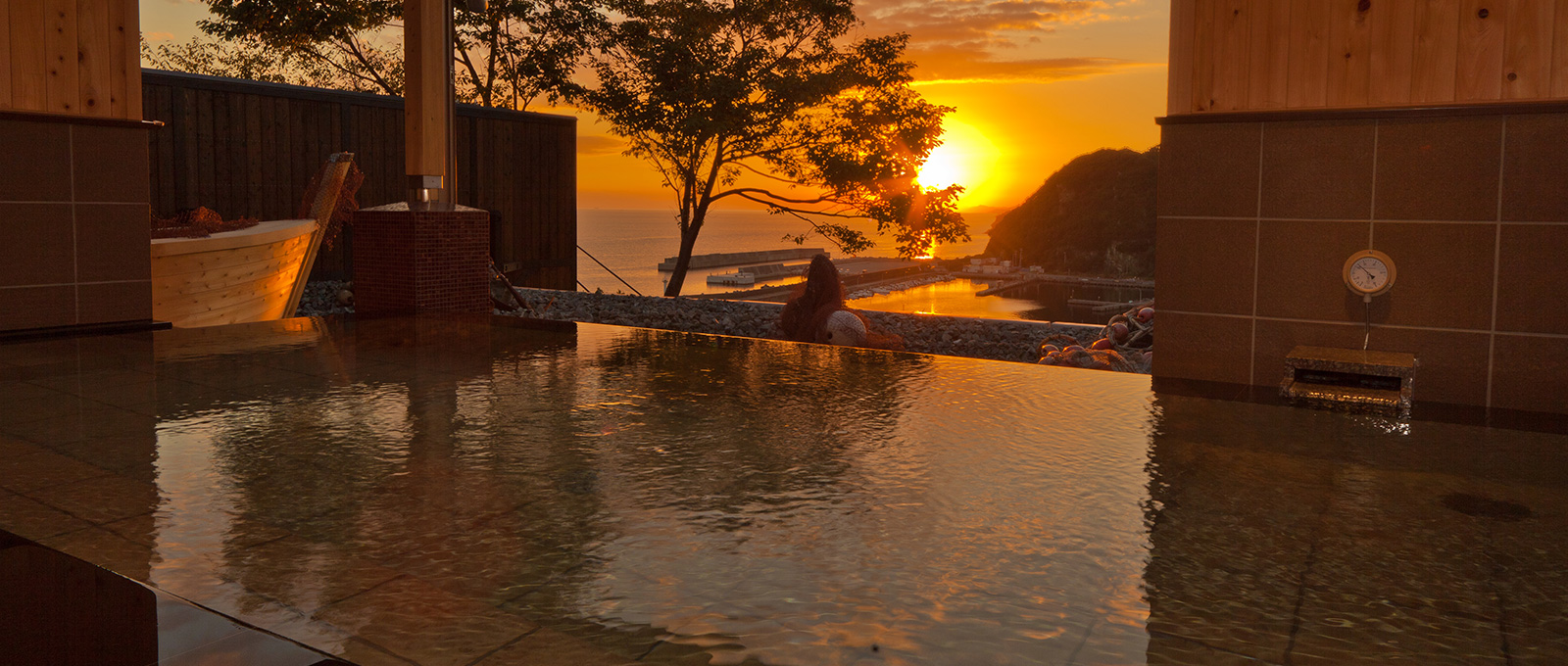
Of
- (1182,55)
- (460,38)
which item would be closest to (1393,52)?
(1182,55)

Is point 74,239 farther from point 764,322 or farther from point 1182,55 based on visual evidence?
point 764,322

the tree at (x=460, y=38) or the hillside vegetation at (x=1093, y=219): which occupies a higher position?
the tree at (x=460, y=38)

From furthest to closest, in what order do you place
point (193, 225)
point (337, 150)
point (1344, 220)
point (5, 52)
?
point (337, 150) < point (193, 225) < point (5, 52) < point (1344, 220)

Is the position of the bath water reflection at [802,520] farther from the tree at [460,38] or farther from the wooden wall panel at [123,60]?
the tree at [460,38]

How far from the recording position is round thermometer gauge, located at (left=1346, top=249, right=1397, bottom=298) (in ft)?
13.1

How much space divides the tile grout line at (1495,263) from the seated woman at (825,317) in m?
5.70

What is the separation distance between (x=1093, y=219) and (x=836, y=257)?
25751mm

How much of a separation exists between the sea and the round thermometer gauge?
10426 millimetres

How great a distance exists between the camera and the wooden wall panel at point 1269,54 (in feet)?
13.7

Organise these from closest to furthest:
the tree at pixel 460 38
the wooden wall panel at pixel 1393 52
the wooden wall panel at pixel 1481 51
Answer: the wooden wall panel at pixel 1481 51
the wooden wall panel at pixel 1393 52
the tree at pixel 460 38

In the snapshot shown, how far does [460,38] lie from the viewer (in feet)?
72.1

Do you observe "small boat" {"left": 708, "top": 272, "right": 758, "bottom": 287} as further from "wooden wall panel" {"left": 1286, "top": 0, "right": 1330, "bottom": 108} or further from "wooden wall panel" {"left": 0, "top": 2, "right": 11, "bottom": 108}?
"wooden wall panel" {"left": 1286, "top": 0, "right": 1330, "bottom": 108}

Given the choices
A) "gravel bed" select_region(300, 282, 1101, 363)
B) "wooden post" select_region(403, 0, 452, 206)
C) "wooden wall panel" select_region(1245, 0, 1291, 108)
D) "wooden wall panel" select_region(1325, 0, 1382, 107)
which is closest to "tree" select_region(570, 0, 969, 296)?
"gravel bed" select_region(300, 282, 1101, 363)

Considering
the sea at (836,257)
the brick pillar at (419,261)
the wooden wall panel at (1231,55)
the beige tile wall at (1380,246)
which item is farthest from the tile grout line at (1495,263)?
the sea at (836,257)
